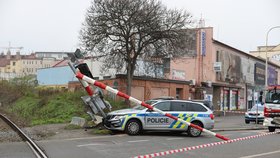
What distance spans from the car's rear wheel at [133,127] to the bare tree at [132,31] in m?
10.8

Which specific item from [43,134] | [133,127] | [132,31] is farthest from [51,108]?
[133,127]

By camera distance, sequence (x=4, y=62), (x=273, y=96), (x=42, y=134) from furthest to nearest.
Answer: (x=4, y=62) < (x=273, y=96) < (x=42, y=134)

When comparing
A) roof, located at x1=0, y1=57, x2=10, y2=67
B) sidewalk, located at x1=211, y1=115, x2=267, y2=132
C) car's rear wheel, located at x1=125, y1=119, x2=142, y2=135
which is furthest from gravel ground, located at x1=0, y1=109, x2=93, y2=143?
roof, located at x1=0, y1=57, x2=10, y2=67

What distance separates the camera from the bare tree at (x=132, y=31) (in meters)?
26.1

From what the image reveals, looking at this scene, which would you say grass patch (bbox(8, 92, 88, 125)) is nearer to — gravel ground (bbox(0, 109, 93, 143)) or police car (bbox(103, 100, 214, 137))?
gravel ground (bbox(0, 109, 93, 143))

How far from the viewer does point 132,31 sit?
89.4ft

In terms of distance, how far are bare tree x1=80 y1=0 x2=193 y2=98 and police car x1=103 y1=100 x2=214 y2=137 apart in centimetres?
1000

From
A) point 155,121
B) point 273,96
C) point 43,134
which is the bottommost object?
point 43,134

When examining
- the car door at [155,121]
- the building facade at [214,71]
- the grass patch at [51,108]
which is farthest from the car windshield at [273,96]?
the building facade at [214,71]

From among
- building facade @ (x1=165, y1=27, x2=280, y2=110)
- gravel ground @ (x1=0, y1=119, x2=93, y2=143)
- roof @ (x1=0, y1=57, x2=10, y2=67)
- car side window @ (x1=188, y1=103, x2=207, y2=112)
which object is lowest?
gravel ground @ (x1=0, y1=119, x2=93, y2=143)

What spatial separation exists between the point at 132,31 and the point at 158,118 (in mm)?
11562

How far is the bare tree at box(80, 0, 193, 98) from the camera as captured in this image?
26125 millimetres

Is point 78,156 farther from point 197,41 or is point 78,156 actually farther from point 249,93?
point 249,93

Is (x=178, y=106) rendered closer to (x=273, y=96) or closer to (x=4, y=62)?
(x=273, y=96)
